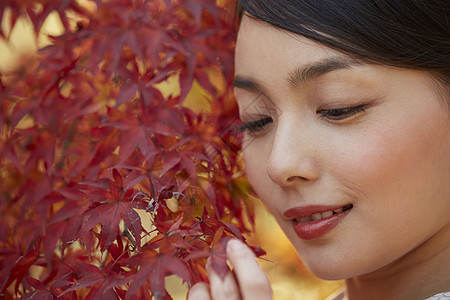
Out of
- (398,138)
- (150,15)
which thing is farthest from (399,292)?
(150,15)

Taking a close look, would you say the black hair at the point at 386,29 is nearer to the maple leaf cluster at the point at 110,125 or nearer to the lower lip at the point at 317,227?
the lower lip at the point at 317,227

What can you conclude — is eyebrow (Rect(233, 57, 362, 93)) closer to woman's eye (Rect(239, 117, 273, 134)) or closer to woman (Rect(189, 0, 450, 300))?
woman (Rect(189, 0, 450, 300))

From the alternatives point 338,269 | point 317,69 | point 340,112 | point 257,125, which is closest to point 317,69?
point 317,69

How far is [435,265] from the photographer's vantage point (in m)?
1.39

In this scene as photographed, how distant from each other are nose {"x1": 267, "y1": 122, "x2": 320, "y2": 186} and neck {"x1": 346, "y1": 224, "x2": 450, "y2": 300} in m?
0.34

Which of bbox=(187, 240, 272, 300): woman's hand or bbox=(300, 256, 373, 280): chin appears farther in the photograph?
bbox=(300, 256, 373, 280): chin

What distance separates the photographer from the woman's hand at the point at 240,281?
104cm

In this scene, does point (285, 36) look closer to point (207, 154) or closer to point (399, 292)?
point (207, 154)

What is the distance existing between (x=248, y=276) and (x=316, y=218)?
39cm

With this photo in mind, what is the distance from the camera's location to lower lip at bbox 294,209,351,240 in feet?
4.40

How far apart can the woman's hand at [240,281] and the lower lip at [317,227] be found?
33cm

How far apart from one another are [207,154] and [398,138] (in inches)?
23.9

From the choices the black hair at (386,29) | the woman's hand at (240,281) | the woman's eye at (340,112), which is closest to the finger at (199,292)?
the woman's hand at (240,281)

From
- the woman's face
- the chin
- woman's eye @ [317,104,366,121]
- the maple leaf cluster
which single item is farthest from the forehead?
the chin
